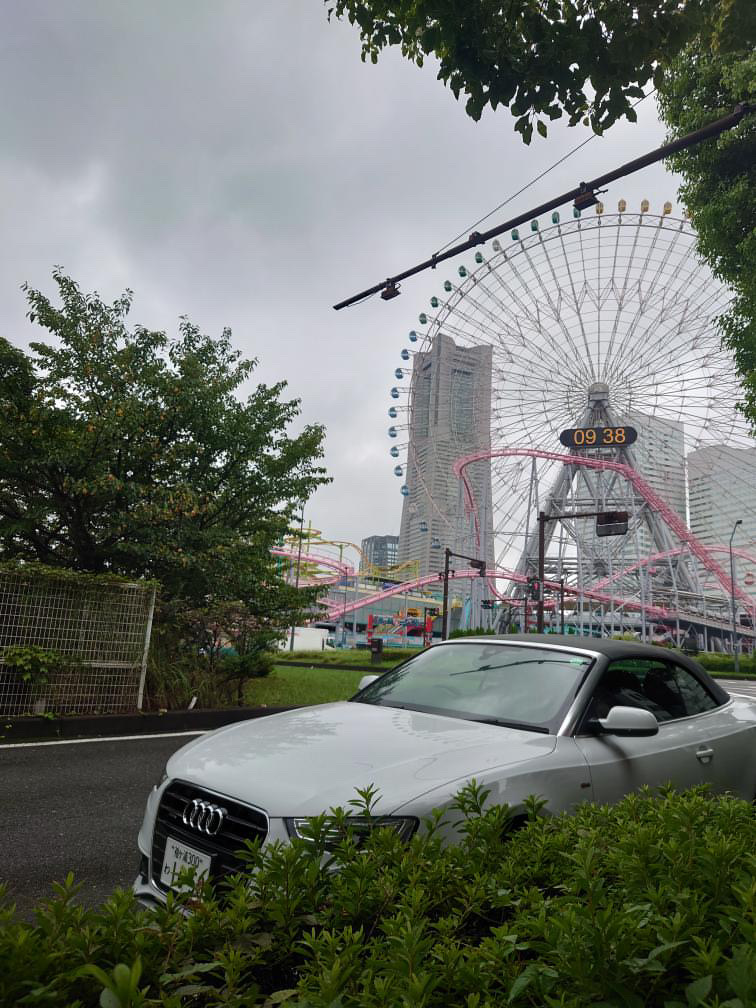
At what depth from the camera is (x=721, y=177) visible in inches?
520

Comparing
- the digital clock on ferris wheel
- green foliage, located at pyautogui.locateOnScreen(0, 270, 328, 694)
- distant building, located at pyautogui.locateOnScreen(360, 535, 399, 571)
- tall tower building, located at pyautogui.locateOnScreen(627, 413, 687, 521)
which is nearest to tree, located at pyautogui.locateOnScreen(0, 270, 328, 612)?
green foliage, located at pyautogui.locateOnScreen(0, 270, 328, 694)

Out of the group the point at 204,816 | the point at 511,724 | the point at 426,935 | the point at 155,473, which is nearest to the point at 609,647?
the point at 511,724

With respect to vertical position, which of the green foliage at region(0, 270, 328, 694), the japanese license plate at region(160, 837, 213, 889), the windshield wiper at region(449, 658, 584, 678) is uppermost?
the green foliage at region(0, 270, 328, 694)

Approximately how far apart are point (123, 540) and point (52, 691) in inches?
99.8

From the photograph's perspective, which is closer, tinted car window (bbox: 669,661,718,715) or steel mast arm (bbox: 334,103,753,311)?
tinted car window (bbox: 669,661,718,715)

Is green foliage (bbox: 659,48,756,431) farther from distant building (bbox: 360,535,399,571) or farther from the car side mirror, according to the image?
distant building (bbox: 360,535,399,571)

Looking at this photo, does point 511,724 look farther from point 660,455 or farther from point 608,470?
point 660,455

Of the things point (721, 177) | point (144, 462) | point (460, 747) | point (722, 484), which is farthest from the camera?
point (722, 484)

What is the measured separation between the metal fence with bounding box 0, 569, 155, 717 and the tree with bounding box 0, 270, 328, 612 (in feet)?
4.07

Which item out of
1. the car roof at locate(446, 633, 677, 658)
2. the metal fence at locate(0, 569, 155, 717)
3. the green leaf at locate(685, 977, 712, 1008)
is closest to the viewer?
the green leaf at locate(685, 977, 712, 1008)

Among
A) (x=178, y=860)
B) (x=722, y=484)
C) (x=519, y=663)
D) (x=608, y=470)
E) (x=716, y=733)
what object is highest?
(x=608, y=470)

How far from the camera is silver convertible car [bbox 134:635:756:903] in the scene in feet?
7.75

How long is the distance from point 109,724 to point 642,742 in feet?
22.1

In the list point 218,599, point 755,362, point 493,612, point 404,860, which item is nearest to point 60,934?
point 404,860
